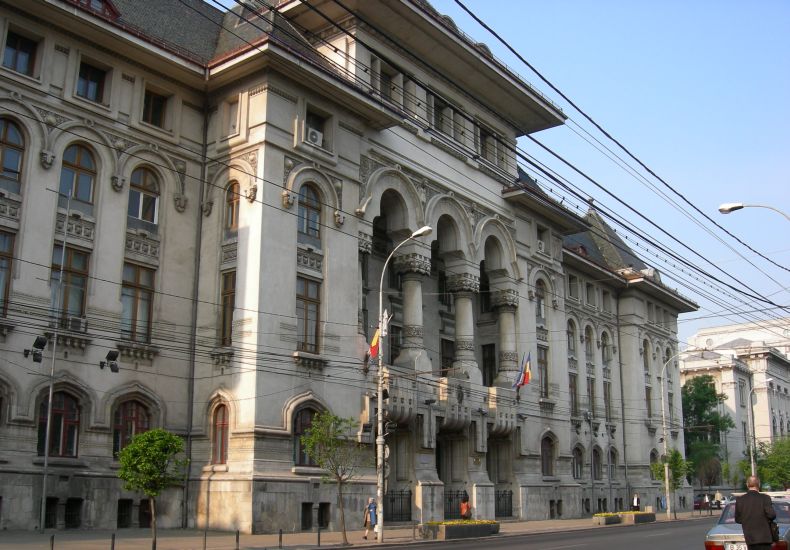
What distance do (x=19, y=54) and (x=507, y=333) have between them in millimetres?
28755

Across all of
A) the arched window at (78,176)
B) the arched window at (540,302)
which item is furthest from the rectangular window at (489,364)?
the arched window at (78,176)

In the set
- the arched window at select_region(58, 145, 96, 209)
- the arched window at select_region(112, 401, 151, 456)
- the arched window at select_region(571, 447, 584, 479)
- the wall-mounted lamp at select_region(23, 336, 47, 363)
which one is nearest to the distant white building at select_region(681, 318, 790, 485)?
the arched window at select_region(571, 447, 584, 479)

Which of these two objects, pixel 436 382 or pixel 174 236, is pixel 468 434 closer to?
pixel 436 382

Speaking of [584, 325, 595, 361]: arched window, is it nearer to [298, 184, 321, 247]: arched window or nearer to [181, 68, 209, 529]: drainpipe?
[298, 184, 321, 247]: arched window

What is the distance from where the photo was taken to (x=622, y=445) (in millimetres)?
62469

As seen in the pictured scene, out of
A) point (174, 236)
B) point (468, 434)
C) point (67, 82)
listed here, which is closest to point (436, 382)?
point (468, 434)

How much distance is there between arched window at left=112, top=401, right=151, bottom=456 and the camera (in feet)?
99.2

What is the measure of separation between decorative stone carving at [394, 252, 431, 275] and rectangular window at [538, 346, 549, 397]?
12851 mm

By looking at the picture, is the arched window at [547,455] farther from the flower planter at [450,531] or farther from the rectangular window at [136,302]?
the rectangular window at [136,302]

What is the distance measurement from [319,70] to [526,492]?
994 inches

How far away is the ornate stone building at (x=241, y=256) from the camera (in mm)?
28578

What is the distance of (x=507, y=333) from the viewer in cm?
4728

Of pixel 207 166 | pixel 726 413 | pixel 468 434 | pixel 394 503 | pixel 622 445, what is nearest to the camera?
pixel 207 166

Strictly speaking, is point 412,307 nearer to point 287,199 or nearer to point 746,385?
point 287,199
